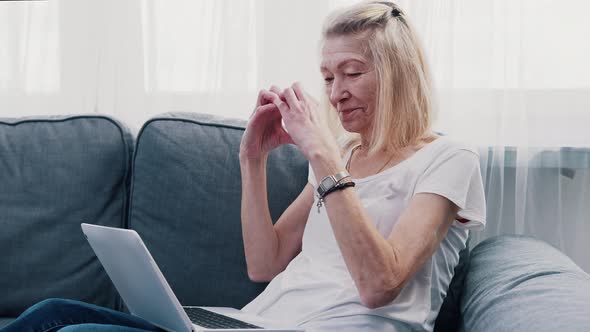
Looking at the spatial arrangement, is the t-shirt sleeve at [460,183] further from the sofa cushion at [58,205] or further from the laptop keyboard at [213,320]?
the sofa cushion at [58,205]

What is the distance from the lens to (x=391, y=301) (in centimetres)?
132

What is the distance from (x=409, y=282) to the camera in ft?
4.57

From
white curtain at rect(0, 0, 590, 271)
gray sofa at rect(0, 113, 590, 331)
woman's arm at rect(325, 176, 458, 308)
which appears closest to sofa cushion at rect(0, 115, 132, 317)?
gray sofa at rect(0, 113, 590, 331)

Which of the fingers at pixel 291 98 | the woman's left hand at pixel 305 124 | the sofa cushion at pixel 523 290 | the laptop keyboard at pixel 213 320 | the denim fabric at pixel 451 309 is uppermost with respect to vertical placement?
the fingers at pixel 291 98

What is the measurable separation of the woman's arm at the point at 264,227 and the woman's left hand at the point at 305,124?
23cm

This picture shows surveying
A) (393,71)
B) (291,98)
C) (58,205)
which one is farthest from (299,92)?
(58,205)

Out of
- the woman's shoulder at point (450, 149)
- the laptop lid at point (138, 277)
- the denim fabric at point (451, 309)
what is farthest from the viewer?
the denim fabric at point (451, 309)

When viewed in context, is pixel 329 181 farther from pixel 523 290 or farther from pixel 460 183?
pixel 523 290

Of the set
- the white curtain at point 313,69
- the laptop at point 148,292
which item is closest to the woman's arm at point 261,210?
the laptop at point 148,292

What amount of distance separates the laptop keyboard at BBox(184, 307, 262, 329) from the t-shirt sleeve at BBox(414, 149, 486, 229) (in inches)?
15.4

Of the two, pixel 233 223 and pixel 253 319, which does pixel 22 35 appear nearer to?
pixel 233 223

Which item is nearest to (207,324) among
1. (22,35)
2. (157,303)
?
(157,303)

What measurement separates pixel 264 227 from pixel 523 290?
59 cm

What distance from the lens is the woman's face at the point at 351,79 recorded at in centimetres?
149
